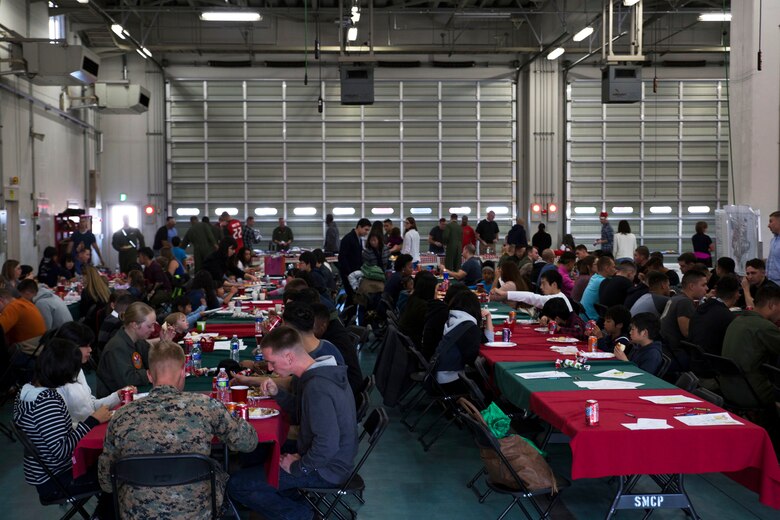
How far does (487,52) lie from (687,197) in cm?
655

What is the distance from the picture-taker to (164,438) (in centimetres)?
339

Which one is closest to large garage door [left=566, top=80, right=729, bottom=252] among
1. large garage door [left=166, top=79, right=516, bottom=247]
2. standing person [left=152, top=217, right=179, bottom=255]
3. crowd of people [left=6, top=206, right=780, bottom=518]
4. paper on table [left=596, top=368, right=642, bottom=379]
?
large garage door [left=166, top=79, right=516, bottom=247]

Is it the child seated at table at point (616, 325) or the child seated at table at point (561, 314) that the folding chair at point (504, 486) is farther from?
the child seated at table at point (561, 314)

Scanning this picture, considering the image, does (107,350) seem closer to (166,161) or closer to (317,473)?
(317,473)

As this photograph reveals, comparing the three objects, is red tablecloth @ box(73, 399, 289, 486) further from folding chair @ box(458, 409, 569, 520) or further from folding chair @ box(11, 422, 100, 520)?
folding chair @ box(458, 409, 569, 520)

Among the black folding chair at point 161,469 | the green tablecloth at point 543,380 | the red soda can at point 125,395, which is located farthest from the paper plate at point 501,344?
the black folding chair at point 161,469

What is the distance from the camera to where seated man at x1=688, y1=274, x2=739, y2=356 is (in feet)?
21.5

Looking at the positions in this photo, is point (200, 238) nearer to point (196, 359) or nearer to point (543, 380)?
point (196, 359)

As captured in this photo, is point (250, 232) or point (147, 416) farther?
point (250, 232)

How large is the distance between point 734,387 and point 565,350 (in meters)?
1.31

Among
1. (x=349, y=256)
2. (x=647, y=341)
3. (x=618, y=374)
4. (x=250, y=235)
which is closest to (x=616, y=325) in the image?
(x=647, y=341)

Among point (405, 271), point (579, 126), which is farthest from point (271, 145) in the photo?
point (405, 271)

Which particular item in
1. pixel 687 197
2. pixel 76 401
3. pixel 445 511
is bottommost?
pixel 445 511

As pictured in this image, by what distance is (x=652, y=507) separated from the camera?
4.35 meters
